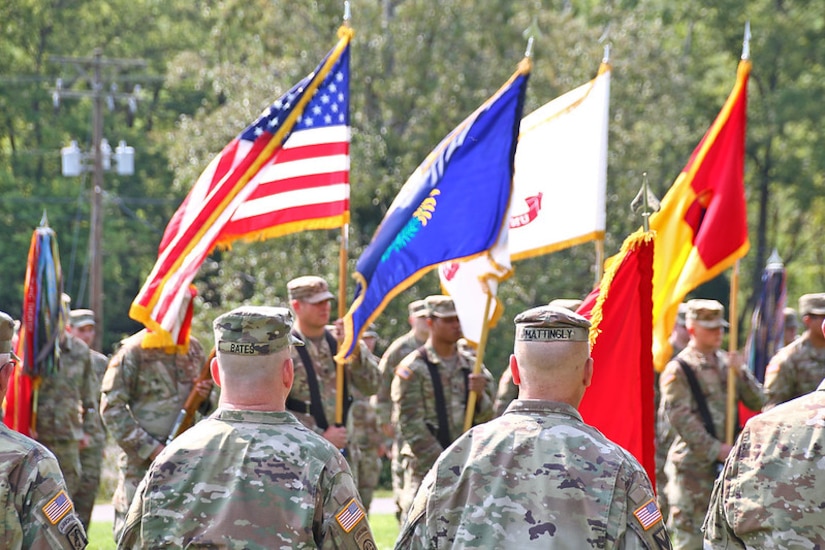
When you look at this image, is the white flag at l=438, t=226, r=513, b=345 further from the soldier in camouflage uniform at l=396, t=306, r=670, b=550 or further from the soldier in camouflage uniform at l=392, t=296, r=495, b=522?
the soldier in camouflage uniform at l=396, t=306, r=670, b=550

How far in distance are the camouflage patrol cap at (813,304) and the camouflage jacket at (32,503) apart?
5.74 meters

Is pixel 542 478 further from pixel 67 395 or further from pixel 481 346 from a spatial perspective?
pixel 67 395

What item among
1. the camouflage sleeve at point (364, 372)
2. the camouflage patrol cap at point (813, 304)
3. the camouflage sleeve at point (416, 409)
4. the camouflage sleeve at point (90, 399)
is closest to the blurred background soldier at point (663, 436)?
the camouflage patrol cap at point (813, 304)

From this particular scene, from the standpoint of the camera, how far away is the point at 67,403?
1193 centimetres

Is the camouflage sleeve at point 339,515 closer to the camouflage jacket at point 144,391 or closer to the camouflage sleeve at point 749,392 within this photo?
the camouflage jacket at point 144,391

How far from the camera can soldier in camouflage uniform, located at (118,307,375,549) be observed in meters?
4.67

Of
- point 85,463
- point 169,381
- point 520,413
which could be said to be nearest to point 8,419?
point 85,463

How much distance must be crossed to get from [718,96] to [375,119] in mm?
16204

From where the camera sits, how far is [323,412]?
31.3 feet

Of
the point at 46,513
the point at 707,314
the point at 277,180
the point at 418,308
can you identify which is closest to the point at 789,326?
the point at 418,308

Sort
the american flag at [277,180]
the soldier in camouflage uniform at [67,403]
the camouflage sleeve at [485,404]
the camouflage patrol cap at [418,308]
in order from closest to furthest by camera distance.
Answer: the american flag at [277,180], the camouflage sleeve at [485,404], the soldier in camouflage uniform at [67,403], the camouflage patrol cap at [418,308]

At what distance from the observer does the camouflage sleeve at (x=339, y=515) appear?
15.3ft

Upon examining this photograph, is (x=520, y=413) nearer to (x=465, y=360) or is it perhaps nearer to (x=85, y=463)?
(x=465, y=360)

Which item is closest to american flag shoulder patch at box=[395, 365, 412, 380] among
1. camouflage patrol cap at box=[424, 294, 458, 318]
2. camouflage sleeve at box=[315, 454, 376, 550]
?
camouflage patrol cap at box=[424, 294, 458, 318]
